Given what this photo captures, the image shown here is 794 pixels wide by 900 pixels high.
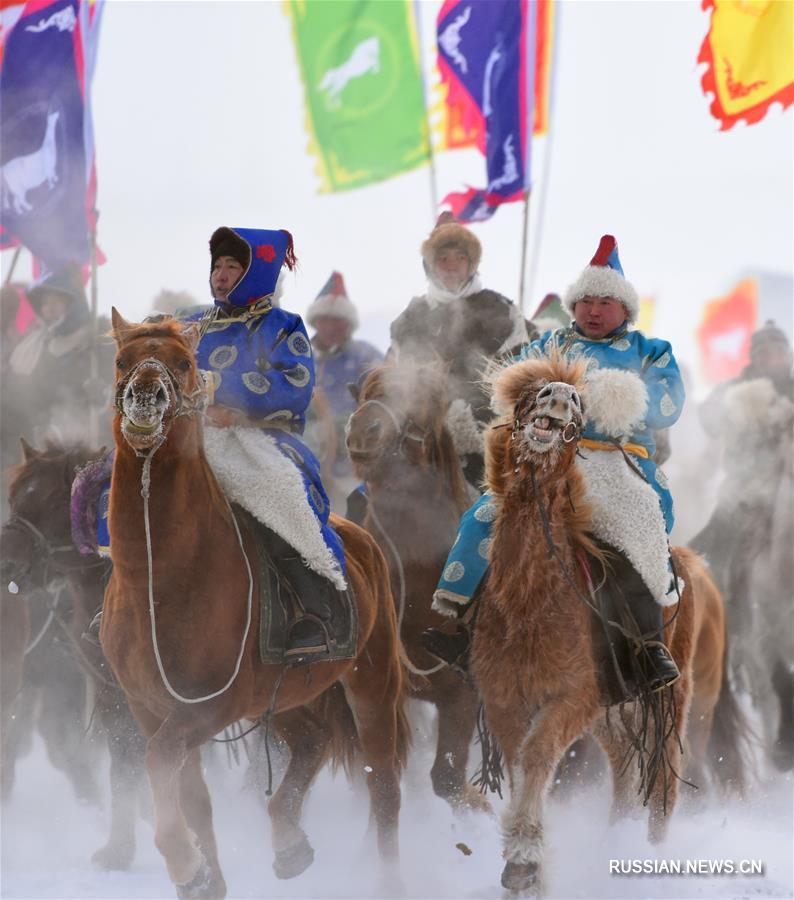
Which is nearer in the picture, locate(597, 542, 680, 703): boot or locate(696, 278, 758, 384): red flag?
locate(597, 542, 680, 703): boot

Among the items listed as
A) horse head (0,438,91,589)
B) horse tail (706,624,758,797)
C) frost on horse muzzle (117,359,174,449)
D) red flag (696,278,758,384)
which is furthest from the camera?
red flag (696,278,758,384)

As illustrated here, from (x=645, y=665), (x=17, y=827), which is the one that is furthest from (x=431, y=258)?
(x=17, y=827)

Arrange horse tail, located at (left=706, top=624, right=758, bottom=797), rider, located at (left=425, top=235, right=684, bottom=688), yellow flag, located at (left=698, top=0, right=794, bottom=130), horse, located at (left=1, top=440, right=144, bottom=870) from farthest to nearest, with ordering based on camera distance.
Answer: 1. yellow flag, located at (left=698, top=0, right=794, bottom=130)
2. horse tail, located at (left=706, top=624, right=758, bottom=797)
3. horse, located at (left=1, top=440, right=144, bottom=870)
4. rider, located at (left=425, top=235, right=684, bottom=688)

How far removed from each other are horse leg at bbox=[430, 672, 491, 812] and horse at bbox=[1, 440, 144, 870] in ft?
6.29

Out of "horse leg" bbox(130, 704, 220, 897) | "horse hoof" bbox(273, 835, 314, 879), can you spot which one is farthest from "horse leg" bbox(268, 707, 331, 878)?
"horse leg" bbox(130, 704, 220, 897)

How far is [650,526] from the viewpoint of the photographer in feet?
20.1

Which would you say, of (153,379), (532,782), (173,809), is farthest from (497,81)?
(173,809)

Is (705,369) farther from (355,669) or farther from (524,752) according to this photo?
(524,752)

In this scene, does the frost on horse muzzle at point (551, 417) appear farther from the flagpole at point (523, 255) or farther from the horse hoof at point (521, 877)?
the flagpole at point (523, 255)

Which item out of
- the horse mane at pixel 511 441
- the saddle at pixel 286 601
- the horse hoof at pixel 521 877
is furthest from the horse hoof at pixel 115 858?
the horse mane at pixel 511 441

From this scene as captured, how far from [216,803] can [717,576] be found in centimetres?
487

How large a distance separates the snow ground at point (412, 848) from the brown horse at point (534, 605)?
407mm

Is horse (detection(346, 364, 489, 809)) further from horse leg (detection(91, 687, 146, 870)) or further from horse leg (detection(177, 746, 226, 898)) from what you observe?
horse leg (detection(177, 746, 226, 898))

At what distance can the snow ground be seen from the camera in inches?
266
